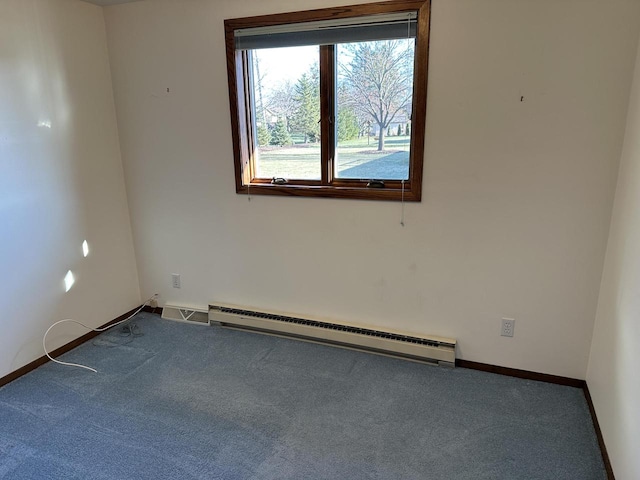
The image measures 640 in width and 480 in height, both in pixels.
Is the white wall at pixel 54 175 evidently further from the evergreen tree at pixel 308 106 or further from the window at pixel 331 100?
the evergreen tree at pixel 308 106

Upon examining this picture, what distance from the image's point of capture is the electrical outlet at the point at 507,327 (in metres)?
2.38

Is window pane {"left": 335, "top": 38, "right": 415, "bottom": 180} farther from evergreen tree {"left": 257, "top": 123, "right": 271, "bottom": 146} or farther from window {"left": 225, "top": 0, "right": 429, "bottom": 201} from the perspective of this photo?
evergreen tree {"left": 257, "top": 123, "right": 271, "bottom": 146}

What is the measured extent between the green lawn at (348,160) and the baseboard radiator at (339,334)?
1017 millimetres

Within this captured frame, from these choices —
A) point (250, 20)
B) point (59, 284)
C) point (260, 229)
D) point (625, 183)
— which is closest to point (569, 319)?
point (625, 183)

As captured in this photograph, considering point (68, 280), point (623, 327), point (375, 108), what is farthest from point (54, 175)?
point (623, 327)

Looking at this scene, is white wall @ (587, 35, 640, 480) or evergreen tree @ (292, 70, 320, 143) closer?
white wall @ (587, 35, 640, 480)

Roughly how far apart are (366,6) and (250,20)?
2.41 feet

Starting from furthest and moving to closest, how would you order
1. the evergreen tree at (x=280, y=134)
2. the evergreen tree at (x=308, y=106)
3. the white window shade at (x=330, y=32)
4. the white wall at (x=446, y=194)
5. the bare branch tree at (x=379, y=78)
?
the evergreen tree at (x=280, y=134), the evergreen tree at (x=308, y=106), the bare branch tree at (x=379, y=78), the white window shade at (x=330, y=32), the white wall at (x=446, y=194)

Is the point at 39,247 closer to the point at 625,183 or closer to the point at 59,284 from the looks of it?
the point at 59,284

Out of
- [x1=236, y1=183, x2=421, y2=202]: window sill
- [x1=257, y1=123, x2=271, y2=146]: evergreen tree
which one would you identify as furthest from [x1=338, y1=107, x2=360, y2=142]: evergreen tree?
[x1=257, y1=123, x2=271, y2=146]: evergreen tree

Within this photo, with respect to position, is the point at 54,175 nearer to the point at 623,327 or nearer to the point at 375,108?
the point at 375,108

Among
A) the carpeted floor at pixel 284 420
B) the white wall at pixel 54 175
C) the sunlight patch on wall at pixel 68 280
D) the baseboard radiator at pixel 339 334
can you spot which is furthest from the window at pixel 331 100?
the sunlight patch on wall at pixel 68 280

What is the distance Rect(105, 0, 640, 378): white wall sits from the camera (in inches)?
78.7

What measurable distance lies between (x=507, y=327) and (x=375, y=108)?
5.07 ft
